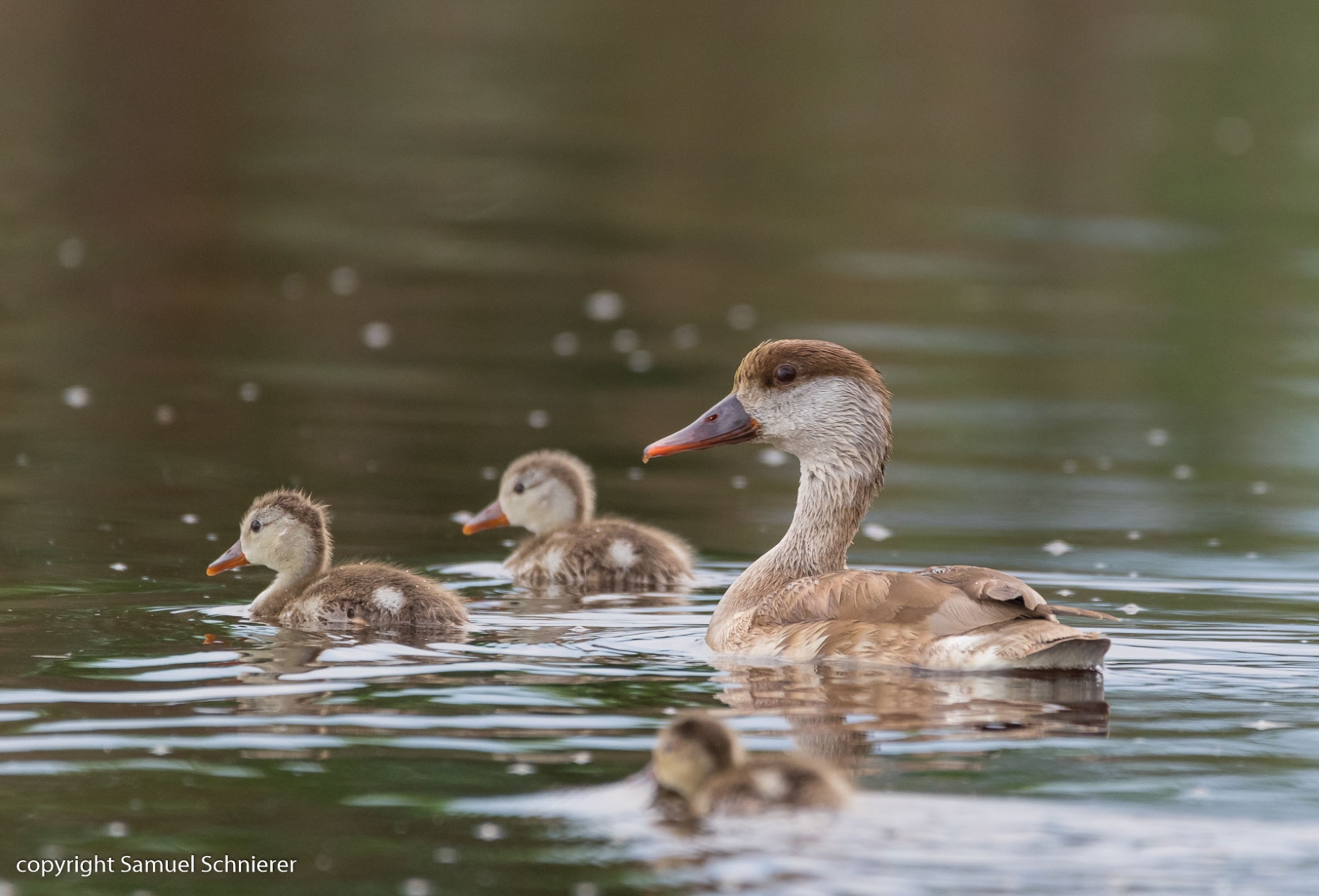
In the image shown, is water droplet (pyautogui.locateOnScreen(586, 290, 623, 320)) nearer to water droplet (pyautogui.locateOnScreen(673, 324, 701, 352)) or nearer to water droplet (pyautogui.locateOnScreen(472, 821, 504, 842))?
water droplet (pyautogui.locateOnScreen(673, 324, 701, 352))

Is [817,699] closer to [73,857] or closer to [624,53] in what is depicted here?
[73,857]

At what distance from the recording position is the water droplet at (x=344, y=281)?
2094 centimetres

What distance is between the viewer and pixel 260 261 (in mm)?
22406

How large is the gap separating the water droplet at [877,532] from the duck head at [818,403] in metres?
2.58

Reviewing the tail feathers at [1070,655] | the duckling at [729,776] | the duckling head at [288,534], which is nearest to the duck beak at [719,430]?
the duckling head at [288,534]

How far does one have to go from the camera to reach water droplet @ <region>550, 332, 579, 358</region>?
723 inches

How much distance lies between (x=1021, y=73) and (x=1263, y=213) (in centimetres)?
2314

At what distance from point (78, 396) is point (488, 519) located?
4977 mm

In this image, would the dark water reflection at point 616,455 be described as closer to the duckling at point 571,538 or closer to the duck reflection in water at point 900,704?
the duck reflection in water at point 900,704

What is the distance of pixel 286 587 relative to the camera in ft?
33.3

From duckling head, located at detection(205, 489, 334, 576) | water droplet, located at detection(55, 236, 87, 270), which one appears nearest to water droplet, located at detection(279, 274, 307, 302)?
water droplet, located at detection(55, 236, 87, 270)

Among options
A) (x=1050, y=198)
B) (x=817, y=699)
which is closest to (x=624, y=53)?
(x=1050, y=198)

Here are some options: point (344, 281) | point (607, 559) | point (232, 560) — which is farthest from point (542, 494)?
point (344, 281)

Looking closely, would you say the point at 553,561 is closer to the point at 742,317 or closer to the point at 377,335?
the point at 377,335
